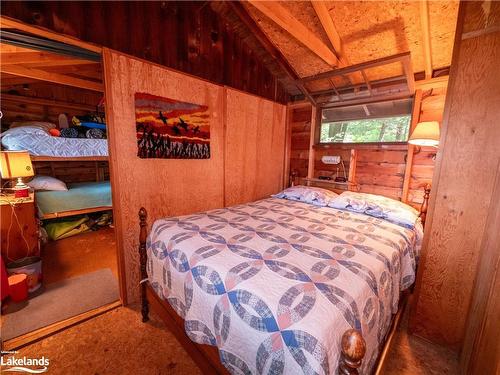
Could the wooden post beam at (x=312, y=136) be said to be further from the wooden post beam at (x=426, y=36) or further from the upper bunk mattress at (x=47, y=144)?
the upper bunk mattress at (x=47, y=144)

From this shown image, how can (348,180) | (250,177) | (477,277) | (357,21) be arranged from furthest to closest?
(250,177) < (348,180) < (357,21) < (477,277)

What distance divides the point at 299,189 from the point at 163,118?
188 cm

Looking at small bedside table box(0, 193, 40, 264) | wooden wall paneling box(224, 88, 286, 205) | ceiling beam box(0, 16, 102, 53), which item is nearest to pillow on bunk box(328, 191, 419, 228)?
wooden wall paneling box(224, 88, 286, 205)

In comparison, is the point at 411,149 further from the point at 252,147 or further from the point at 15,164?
the point at 15,164

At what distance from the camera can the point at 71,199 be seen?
3070 mm

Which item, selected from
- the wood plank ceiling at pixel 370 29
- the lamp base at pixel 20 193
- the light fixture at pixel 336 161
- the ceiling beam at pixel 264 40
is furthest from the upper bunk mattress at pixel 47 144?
the light fixture at pixel 336 161

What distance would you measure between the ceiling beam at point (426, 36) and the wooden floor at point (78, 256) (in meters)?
3.92

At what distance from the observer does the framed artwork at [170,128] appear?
1.97 meters

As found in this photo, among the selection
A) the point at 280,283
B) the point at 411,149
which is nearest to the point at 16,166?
the point at 280,283

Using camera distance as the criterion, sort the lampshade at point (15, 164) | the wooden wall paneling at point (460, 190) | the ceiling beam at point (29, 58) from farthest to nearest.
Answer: the lampshade at point (15, 164)
the ceiling beam at point (29, 58)
the wooden wall paneling at point (460, 190)

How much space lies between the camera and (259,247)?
4.41ft

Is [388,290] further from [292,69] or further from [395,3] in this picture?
[292,69]

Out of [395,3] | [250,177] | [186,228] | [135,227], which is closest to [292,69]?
[395,3]

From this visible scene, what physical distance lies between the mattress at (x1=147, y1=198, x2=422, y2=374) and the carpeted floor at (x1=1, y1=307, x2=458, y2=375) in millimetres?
405
